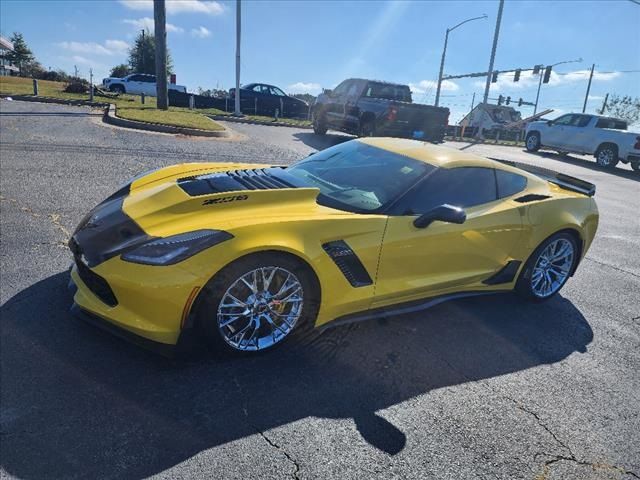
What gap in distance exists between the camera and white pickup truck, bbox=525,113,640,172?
1619 cm

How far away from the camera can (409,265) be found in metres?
3.23

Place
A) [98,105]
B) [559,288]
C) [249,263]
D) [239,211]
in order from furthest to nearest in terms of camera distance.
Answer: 1. [98,105]
2. [559,288]
3. [239,211]
4. [249,263]

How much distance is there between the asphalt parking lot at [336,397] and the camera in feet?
7.10

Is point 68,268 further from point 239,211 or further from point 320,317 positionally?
point 320,317

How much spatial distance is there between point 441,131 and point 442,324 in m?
10.6

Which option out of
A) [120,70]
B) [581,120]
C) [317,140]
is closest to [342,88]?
[317,140]

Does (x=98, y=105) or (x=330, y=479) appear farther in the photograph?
(x=98, y=105)

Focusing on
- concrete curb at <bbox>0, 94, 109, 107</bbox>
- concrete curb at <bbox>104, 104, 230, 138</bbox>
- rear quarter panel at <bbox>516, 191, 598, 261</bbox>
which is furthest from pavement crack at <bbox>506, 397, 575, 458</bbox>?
concrete curb at <bbox>0, 94, 109, 107</bbox>

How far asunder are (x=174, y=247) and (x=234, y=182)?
3.18 ft

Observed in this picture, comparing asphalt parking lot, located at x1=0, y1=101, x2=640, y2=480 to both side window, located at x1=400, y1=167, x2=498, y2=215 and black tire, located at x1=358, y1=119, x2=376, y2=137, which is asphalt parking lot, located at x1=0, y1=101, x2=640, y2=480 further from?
black tire, located at x1=358, y1=119, x2=376, y2=137

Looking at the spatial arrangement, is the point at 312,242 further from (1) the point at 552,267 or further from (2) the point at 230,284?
(1) the point at 552,267

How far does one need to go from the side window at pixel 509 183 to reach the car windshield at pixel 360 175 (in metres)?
0.78

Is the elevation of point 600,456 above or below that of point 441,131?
below

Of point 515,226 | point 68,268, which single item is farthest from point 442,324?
point 68,268
